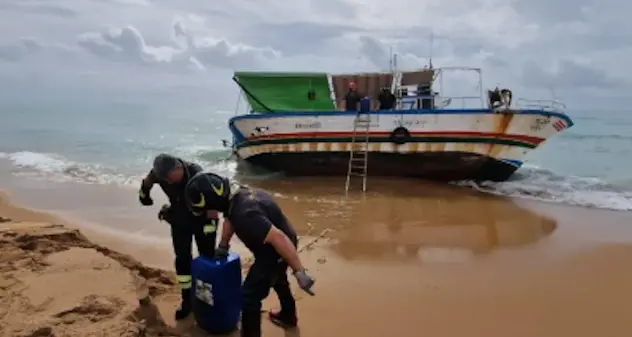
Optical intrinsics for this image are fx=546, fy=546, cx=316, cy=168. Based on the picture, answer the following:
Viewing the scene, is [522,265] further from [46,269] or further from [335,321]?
[46,269]

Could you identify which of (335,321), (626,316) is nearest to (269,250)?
(335,321)

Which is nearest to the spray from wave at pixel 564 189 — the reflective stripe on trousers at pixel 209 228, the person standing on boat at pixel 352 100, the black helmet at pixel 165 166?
the person standing on boat at pixel 352 100

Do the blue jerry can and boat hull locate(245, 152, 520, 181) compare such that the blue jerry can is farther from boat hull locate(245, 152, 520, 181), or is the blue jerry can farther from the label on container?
boat hull locate(245, 152, 520, 181)

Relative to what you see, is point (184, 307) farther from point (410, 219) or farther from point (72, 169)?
point (72, 169)

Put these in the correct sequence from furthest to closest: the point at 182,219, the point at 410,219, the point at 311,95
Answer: the point at 311,95 → the point at 410,219 → the point at 182,219

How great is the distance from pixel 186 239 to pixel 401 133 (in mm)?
9089

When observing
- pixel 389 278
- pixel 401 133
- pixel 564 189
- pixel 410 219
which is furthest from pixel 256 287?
pixel 564 189

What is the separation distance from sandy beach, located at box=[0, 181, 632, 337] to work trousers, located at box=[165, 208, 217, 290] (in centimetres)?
37

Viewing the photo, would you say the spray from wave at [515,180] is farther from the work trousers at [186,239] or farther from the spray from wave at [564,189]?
the work trousers at [186,239]

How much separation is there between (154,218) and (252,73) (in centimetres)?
733

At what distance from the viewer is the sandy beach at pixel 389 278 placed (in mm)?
3691

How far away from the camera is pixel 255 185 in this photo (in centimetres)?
1302

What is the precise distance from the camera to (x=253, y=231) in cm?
357

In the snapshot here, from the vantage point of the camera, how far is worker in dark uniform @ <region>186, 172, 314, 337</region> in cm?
357
